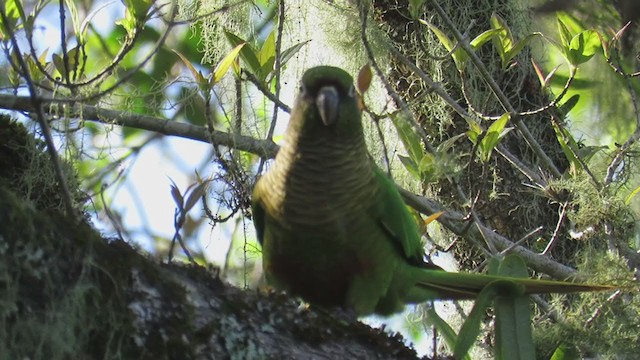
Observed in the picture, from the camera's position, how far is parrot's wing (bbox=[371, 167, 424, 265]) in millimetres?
3328

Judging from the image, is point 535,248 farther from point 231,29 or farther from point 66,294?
point 66,294

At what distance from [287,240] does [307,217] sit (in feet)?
0.40

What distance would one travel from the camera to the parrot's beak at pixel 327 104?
10.3ft

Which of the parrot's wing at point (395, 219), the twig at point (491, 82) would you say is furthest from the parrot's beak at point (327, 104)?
the twig at point (491, 82)

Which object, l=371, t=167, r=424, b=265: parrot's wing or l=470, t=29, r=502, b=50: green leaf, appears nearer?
l=371, t=167, r=424, b=265: parrot's wing

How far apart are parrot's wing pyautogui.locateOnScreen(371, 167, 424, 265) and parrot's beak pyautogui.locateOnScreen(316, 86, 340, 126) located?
378mm

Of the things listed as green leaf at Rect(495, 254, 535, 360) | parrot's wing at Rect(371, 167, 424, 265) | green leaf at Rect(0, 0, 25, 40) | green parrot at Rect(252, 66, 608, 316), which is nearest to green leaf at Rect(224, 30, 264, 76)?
green parrot at Rect(252, 66, 608, 316)

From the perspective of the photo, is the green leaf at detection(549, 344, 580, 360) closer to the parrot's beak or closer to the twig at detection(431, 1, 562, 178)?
the twig at detection(431, 1, 562, 178)

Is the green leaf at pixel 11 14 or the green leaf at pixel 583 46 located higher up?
the green leaf at pixel 583 46

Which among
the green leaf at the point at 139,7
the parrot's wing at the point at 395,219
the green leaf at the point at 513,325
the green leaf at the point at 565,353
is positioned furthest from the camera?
the green leaf at the point at 565,353

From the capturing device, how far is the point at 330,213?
10.5 feet

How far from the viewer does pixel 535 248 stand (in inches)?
193

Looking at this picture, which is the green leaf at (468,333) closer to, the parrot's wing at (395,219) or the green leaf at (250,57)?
the parrot's wing at (395,219)

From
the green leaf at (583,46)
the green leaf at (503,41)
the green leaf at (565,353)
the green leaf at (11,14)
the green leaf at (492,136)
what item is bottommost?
the green leaf at (565,353)
